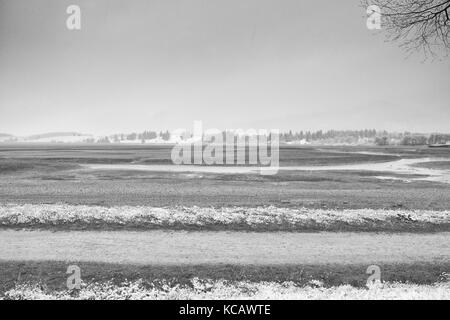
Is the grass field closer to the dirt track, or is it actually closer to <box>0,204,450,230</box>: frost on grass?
<box>0,204,450,230</box>: frost on grass

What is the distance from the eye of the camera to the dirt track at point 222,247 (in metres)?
8.61

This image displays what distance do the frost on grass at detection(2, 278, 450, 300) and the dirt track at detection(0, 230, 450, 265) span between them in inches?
49.7

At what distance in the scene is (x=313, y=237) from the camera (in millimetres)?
10578

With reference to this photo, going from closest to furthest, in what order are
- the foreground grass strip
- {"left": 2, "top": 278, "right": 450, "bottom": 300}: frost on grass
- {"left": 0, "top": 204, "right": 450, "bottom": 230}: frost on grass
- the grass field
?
{"left": 2, "top": 278, "right": 450, "bottom": 300}: frost on grass → the grass field → the foreground grass strip → {"left": 0, "top": 204, "right": 450, "bottom": 230}: frost on grass

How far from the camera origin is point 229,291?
22.7ft

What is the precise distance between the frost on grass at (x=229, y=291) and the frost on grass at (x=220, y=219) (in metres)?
4.53

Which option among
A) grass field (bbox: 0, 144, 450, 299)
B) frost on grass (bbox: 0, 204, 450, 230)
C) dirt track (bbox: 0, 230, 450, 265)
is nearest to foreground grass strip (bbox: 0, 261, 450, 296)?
grass field (bbox: 0, 144, 450, 299)

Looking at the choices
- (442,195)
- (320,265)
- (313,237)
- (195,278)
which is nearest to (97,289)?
(195,278)

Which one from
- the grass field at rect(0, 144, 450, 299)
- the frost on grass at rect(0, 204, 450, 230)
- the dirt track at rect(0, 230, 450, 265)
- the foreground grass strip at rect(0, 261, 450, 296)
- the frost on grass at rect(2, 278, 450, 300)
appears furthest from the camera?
the frost on grass at rect(0, 204, 450, 230)

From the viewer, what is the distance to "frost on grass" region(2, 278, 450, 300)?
6676 millimetres

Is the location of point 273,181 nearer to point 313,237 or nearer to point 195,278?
point 313,237

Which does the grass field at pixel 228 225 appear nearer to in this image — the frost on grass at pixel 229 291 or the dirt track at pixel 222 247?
the frost on grass at pixel 229 291

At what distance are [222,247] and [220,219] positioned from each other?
2792 mm
